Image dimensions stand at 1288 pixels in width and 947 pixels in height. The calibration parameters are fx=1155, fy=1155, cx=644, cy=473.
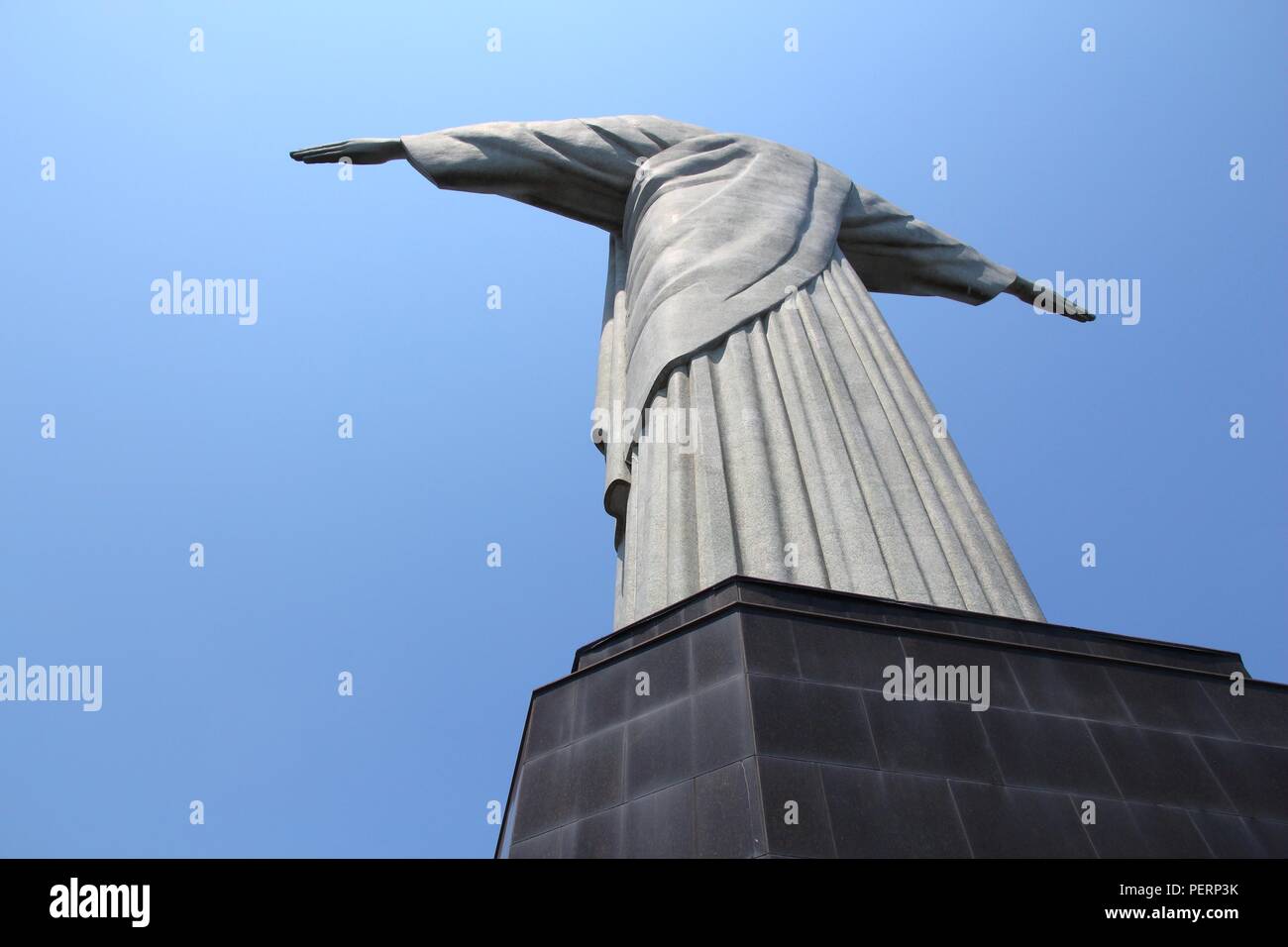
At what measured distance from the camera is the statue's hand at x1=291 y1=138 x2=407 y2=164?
10.5m

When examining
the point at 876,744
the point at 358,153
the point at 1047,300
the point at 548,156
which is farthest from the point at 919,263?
the point at 876,744

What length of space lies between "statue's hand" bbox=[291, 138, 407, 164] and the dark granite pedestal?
669 centimetres

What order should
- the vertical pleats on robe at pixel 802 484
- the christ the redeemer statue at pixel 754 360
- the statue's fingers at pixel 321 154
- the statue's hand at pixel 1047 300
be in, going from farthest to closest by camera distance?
1. the statue's hand at pixel 1047 300
2. the statue's fingers at pixel 321 154
3. the christ the redeemer statue at pixel 754 360
4. the vertical pleats on robe at pixel 802 484

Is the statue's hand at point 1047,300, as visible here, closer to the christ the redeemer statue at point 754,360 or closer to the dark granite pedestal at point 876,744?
the christ the redeemer statue at point 754,360

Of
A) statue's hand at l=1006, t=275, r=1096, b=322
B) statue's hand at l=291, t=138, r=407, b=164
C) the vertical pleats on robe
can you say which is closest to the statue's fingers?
statue's hand at l=291, t=138, r=407, b=164

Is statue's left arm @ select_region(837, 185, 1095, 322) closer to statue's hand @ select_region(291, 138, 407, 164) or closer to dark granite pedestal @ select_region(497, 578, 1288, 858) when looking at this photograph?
statue's hand @ select_region(291, 138, 407, 164)

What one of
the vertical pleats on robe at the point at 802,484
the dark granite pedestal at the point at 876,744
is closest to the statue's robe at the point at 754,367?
the vertical pleats on robe at the point at 802,484

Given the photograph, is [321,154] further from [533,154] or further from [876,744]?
[876,744]

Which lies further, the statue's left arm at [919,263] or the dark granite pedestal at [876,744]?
the statue's left arm at [919,263]

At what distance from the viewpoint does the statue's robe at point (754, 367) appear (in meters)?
6.40

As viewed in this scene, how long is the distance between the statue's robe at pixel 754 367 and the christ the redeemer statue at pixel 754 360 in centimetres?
2

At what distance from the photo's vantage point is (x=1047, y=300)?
38.5ft
